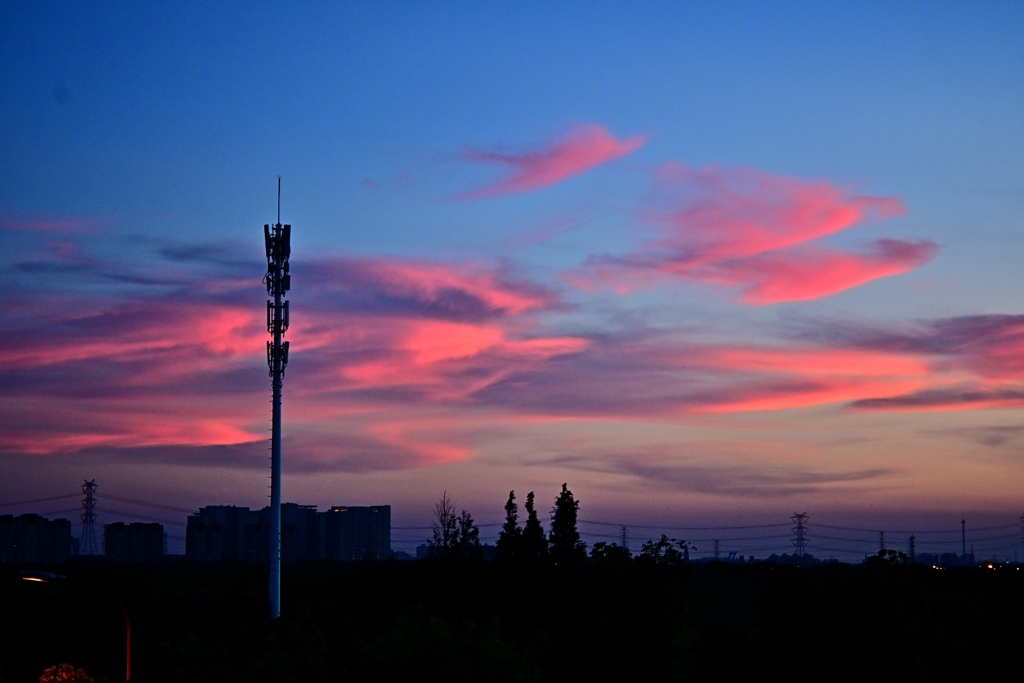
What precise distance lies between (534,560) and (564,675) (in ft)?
91.5

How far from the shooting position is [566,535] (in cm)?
6178

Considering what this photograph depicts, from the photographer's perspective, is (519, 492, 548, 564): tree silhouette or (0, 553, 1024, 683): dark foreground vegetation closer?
(0, 553, 1024, 683): dark foreground vegetation

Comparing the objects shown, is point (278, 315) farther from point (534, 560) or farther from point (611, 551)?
point (611, 551)

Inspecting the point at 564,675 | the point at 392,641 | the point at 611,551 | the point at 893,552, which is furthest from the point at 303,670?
the point at 893,552

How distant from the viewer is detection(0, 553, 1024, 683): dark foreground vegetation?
1192 inches

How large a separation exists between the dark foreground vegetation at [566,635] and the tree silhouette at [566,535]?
0.79 meters

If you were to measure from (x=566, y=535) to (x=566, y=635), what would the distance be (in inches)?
1031

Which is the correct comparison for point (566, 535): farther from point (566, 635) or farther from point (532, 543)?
point (566, 635)

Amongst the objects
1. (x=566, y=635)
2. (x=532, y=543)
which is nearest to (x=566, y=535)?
(x=532, y=543)

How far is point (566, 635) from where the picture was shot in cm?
3566

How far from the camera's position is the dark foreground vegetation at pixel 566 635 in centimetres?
3028

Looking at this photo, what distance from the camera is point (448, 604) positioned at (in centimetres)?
6259

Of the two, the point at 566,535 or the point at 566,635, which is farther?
the point at 566,535

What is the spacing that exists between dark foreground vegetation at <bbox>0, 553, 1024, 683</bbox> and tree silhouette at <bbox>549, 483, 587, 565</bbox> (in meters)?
0.79
